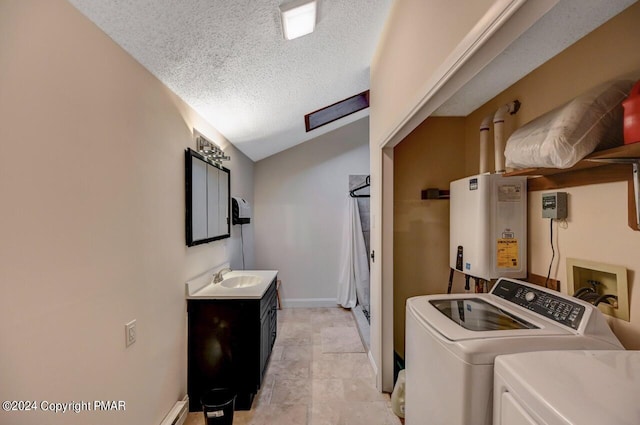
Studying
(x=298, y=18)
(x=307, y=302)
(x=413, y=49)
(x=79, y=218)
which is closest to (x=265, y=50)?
(x=298, y=18)

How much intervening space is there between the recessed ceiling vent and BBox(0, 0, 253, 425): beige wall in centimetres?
188

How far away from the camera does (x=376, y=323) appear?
2.41 meters

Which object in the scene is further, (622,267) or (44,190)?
(622,267)

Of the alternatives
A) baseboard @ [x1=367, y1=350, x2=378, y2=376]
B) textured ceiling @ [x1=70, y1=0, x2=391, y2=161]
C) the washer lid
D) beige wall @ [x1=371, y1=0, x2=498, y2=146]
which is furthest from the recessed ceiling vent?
baseboard @ [x1=367, y1=350, x2=378, y2=376]

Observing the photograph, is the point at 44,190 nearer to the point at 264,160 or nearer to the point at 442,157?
the point at 442,157

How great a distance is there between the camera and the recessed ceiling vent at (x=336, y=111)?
332 cm

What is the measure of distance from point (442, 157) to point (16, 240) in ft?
Result: 8.94

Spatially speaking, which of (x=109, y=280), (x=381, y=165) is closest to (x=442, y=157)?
(x=381, y=165)

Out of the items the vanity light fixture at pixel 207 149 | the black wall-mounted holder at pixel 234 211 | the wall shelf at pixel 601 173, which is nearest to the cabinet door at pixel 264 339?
the black wall-mounted holder at pixel 234 211

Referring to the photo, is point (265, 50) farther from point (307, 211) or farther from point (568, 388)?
point (307, 211)

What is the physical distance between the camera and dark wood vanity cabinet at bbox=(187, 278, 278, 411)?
2.06 meters

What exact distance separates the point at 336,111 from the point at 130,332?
3.03 m

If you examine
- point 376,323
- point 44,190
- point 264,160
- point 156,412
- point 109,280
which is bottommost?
point 156,412

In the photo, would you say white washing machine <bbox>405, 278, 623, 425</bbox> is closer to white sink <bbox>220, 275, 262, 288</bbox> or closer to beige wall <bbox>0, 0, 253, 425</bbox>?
beige wall <bbox>0, 0, 253, 425</bbox>
